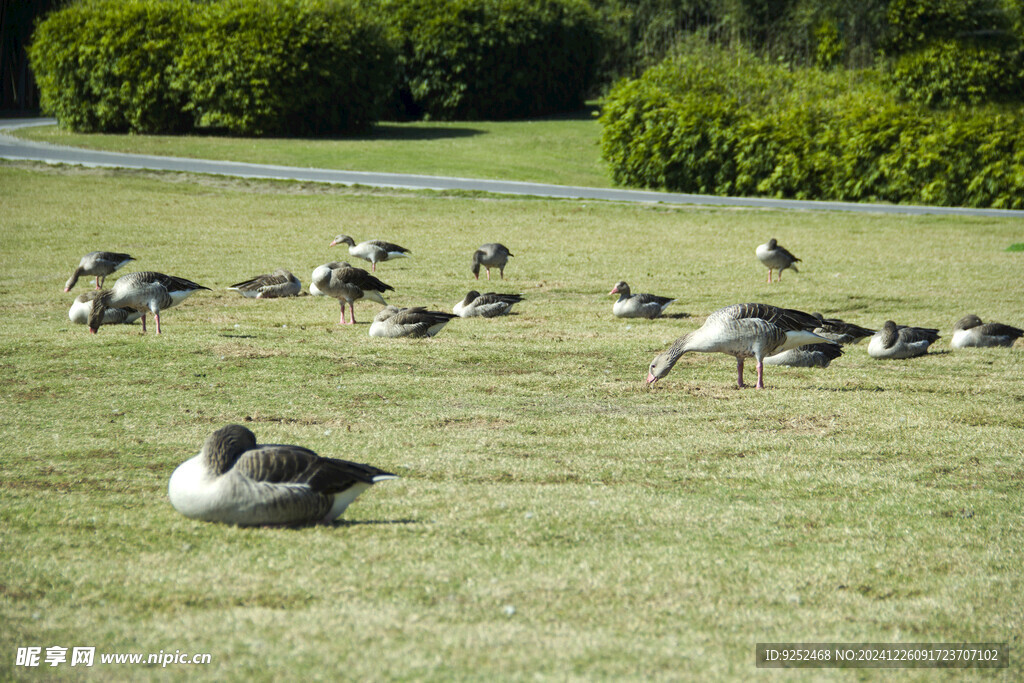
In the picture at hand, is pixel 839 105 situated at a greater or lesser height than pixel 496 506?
greater

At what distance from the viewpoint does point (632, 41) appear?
223 ft

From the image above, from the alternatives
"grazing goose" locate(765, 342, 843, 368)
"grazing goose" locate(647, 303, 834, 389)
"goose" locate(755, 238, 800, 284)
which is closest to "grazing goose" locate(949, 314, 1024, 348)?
"grazing goose" locate(765, 342, 843, 368)

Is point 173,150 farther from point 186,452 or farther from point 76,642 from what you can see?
point 76,642

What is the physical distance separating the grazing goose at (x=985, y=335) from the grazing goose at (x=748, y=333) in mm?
4308

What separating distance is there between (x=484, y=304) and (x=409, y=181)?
21.2m

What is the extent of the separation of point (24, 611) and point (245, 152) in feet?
126

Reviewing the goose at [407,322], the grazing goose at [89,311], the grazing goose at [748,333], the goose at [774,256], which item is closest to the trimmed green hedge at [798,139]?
the goose at [774,256]

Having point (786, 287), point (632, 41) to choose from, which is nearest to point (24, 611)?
point (786, 287)

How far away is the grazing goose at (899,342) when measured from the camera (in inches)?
505

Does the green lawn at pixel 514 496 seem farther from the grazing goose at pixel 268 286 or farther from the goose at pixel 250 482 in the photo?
the grazing goose at pixel 268 286

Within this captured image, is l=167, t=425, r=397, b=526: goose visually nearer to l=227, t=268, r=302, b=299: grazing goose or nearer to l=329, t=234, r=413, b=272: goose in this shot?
l=227, t=268, r=302, b=299: grazing goose

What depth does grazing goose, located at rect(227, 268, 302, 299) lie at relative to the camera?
17.0 meters

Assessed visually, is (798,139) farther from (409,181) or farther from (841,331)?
(841,331)

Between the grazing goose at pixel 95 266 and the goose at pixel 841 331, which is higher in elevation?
the grazing goose at pixel 95 266
